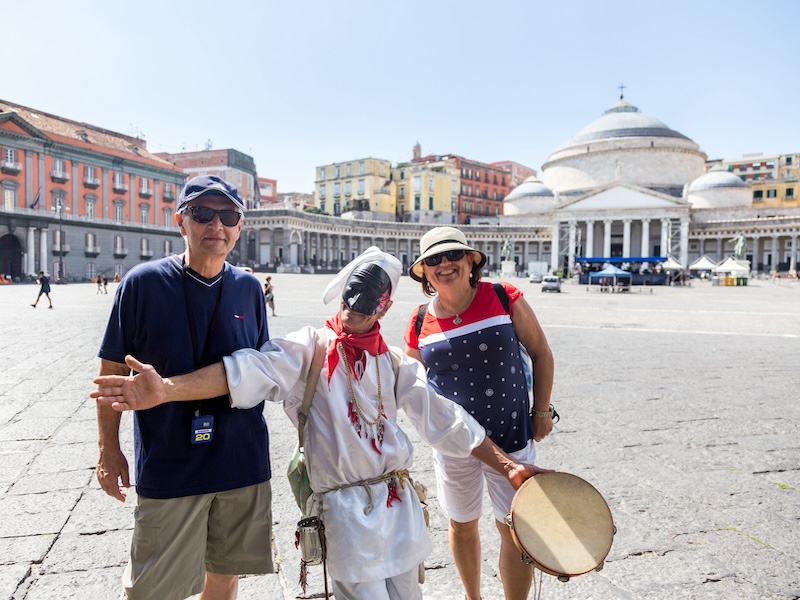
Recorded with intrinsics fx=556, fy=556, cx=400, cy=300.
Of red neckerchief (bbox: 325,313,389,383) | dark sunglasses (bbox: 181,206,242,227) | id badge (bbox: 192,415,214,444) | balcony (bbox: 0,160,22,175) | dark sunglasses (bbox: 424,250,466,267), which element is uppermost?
balcony (bbox: 0,160,22,175)

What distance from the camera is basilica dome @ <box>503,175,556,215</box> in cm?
6506

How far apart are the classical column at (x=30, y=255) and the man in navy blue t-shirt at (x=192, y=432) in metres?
38.6

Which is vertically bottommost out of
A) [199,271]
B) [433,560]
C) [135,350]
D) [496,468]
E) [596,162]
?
[433,560]

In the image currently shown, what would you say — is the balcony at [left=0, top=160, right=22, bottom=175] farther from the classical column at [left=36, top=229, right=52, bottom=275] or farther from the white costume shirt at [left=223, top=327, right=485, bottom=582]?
the white costume shirt at [left=223, top=327, right=485, bottom=582]

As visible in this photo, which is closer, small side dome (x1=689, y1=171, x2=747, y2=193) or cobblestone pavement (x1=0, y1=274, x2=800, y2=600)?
cobblestone pavement (x1=0, y1=274, x2=800, y2=600)

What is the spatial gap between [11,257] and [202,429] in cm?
4015

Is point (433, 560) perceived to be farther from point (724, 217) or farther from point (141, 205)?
point (724, 217)

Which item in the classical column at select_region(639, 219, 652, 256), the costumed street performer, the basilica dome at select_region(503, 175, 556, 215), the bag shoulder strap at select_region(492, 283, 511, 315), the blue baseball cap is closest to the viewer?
the costumed street performer

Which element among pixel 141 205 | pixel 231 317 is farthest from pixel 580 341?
pixel 141 205

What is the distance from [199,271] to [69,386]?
5.10m

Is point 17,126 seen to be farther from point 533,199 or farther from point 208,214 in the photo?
point 533,199

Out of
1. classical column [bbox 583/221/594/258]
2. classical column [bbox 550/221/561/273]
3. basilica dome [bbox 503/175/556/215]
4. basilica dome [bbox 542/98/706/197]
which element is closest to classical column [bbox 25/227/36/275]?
classical column [bbox 550/221/561/273]

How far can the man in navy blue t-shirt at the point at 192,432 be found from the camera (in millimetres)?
1901

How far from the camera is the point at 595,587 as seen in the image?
2549 millimetres
